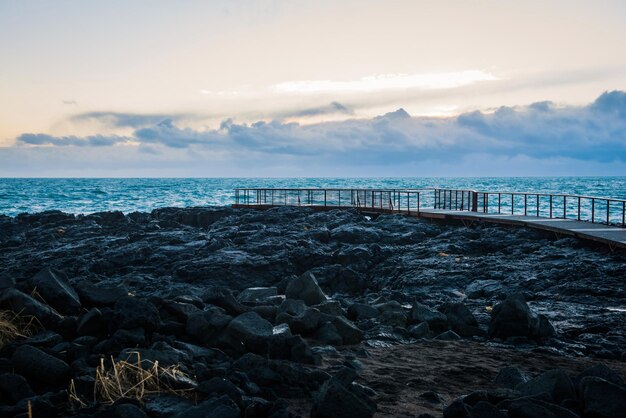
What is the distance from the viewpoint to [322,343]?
343 inches

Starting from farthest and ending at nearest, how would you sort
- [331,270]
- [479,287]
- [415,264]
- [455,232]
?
[455,232]
[415,264]
[331,270]
[479,287]

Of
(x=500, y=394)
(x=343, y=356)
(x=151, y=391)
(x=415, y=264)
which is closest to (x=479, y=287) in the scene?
(x=415, y=264)

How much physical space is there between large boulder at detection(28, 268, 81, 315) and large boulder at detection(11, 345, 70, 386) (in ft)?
7.20

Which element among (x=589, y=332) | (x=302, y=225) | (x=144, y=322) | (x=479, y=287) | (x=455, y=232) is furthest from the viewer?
(x=302, y=225)

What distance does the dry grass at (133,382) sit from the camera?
595cm

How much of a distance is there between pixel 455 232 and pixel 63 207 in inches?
2285

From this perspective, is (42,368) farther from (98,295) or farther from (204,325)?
(98,295)

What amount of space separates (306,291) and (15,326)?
5.22m

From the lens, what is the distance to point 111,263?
785 inches

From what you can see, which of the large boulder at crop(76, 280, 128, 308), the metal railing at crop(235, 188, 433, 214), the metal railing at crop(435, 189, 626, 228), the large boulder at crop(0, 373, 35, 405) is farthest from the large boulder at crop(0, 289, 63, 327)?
the metal railing at crop(235, 188, 433, 214)

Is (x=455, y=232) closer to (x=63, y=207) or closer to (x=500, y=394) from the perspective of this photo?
(x=500, y=394)

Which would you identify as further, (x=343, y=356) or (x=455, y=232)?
(x=455, y=232)

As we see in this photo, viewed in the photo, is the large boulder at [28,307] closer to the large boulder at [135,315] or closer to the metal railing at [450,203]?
the large boulder at [135,315]

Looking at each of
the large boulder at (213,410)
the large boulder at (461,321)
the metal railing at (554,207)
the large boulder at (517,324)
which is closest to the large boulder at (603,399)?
the large boulder at (213,410)
